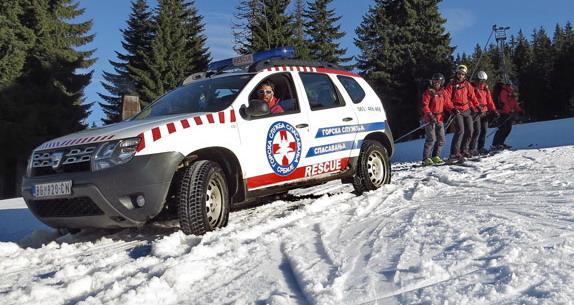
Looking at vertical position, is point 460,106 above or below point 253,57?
below

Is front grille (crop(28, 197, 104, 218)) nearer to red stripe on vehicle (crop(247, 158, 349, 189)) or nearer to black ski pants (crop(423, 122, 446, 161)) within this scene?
red stripe on vehicle (crop(247, 158, 349, 189))

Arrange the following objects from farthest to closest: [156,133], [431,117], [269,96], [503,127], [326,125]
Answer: [503,127], [431,117], [326,125], [269,96], [156,133]

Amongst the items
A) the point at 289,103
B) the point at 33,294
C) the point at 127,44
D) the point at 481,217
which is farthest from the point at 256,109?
the point at 127,44

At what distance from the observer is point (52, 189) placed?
394 centimetres

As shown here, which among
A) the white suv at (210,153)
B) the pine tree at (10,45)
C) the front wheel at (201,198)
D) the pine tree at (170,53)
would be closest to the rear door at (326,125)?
the white suv at (210,153)

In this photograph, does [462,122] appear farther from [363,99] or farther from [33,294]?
[33,294]

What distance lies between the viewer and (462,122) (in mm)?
10047

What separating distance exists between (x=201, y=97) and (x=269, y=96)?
0.74 metres

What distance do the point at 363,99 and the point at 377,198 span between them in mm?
1581

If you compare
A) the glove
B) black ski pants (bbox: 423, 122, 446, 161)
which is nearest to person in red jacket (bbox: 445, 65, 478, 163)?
black ski pants (bbox: 423, 122, 446, 161)

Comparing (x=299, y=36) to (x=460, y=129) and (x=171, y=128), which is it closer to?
(x=460, y=129)

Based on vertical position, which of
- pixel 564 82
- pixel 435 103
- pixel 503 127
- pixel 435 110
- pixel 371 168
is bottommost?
pixel 371 168

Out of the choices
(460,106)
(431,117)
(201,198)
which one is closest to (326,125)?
(201,198)

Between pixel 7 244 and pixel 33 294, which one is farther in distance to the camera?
pixel 7 244
